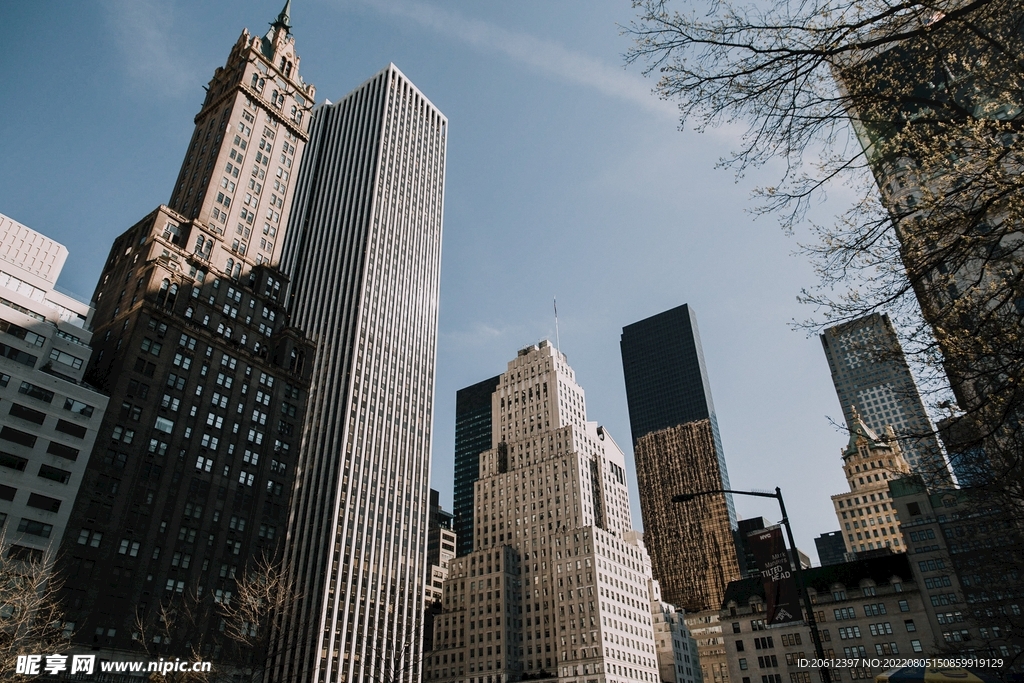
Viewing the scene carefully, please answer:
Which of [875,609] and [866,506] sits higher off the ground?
[866,506]

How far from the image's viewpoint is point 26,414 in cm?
6544

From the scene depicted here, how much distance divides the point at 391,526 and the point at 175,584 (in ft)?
185

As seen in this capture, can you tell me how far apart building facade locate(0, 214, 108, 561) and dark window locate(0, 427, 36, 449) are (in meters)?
0.08

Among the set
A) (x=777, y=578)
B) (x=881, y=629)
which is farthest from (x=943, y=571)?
(x=777, y=578)

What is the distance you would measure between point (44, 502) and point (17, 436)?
24.5ft

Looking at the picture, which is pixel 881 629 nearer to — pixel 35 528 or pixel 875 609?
pixel 875 609

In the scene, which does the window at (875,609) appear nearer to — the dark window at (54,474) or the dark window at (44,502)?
the dark window at (44,502)

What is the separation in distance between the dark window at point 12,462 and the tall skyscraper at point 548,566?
91.9m

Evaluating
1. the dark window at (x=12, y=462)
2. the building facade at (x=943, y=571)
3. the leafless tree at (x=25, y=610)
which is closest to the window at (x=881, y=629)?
the building facade at (x=943, y=571)

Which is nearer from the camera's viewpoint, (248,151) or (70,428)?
(70,428)

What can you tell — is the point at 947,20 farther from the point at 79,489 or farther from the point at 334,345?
the point at 334,345

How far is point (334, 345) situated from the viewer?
137m

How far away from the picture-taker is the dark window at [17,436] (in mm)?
63344

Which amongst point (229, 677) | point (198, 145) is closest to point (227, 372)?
point (229, 677)
